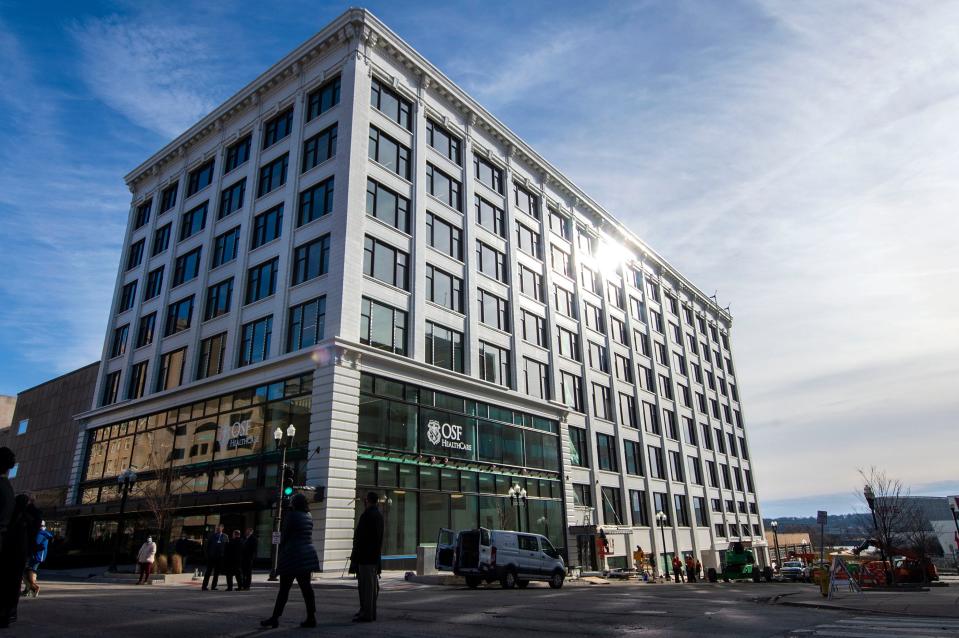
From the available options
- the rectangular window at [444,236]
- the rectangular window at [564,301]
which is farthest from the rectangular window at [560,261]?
the rectangular window at [444,236]

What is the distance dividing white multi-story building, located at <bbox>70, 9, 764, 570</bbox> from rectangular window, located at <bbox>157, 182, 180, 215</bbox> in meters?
0.17

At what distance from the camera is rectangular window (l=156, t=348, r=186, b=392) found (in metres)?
37.2

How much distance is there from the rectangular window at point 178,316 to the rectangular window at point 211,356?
3.02 m

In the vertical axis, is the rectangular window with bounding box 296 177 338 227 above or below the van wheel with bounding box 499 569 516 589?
above

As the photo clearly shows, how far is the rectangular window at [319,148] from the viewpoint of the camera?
33.8m

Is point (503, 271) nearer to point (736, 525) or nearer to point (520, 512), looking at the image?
point (520, 512)

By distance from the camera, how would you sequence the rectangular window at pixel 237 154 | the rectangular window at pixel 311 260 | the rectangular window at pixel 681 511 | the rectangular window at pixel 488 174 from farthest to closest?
the rectangular window at pixel 681 511, the rectangular window at pixel 488 174, the rectangular window at pixel 237 154, the rectangular window at pixel 311 260

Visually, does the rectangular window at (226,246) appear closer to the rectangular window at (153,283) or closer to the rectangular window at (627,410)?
the rectangular window at (153,283)

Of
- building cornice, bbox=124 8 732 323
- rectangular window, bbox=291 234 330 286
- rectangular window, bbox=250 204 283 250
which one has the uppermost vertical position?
building cornice, bbox=124 8 732 323

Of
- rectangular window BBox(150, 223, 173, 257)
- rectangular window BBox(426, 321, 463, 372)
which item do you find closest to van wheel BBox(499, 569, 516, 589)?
rectangular window BBox(426, 321, 463, 372)

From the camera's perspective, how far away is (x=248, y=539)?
18.8 m

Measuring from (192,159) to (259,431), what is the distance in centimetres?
2344

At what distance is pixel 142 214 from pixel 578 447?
122 feet

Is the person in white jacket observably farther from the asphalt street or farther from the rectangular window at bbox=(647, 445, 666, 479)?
the rectangular window at bbox=(647, 445, 666, 479)
